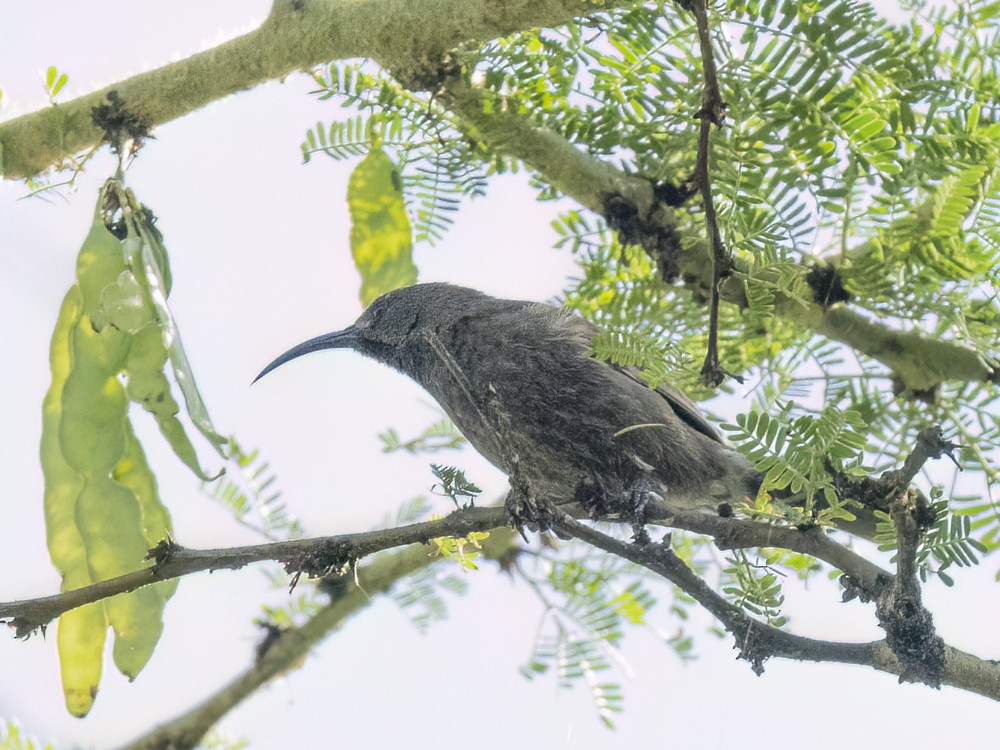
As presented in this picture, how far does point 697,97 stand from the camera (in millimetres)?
2562

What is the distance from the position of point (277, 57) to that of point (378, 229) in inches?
23.4

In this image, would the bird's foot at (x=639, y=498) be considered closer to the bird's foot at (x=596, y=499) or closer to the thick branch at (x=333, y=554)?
the bird's foot at (x=596, y=499)

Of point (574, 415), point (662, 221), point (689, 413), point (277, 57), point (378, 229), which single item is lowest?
point (574, 415)

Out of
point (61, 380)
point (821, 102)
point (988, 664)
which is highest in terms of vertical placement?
point (821, 102)

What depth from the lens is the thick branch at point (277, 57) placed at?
9.59 ft

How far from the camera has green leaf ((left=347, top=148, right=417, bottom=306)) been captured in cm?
319

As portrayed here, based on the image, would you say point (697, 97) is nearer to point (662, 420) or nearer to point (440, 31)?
point (440, 31)

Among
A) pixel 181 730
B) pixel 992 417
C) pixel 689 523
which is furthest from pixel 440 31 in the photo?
pixel 181 730

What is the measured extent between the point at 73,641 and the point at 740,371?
1903mm

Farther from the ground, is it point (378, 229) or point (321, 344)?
point (321, 344)

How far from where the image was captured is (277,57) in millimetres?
3141

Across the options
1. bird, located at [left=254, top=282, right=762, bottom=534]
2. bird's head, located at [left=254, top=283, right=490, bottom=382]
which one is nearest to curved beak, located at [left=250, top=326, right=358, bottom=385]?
bird's head, located at [left=254, top=283, right=490, bottom=382]

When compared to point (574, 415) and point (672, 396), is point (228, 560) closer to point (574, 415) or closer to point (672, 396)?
point (574, 415)

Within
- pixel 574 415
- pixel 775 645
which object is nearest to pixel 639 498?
pixel 574 415
